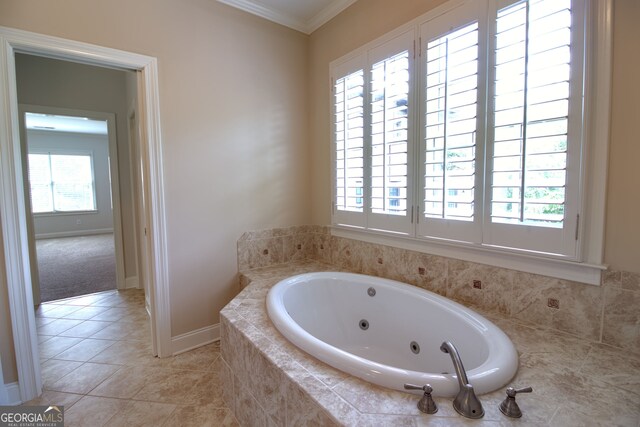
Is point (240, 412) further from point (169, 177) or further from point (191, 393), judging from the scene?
point (169, 177)

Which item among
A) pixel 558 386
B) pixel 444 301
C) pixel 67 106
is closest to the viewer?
pixel 558 386

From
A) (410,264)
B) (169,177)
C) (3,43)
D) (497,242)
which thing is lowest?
(410,264)

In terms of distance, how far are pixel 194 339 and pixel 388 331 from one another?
1.49 m

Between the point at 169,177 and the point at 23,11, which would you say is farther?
the point at 169,177

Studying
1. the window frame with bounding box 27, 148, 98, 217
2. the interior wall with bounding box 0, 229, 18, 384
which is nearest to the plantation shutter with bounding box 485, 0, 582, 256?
A: the interior wall with bounding box 0, 229, 18, 384

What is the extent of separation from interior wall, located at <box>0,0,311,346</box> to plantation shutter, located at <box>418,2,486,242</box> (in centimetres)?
130

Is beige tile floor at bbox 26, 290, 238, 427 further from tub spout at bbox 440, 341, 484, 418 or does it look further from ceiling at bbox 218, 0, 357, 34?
ceiling at bbox 218, 0, 357, 34

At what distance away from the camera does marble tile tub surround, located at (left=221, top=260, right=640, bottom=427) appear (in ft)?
2.79

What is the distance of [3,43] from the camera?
59.3 inches

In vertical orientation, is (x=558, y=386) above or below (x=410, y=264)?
below

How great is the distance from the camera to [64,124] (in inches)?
229

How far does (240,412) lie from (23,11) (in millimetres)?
2457

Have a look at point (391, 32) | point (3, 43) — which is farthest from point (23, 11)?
point (391, 32)

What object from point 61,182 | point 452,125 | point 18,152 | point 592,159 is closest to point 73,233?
point 61,182
